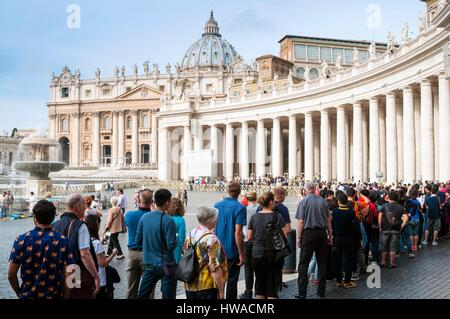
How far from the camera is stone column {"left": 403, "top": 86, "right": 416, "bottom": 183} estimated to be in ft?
102

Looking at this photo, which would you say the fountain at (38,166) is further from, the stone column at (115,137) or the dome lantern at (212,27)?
the dome lantern at (212,27)

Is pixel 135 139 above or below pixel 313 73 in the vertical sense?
below

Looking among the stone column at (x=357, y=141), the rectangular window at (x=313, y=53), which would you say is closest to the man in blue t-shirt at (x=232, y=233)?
the stone column at (x=357, y=141)

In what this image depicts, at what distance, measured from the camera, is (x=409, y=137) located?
31203 millimetres

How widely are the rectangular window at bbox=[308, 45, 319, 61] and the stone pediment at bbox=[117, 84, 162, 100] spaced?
35958 mm

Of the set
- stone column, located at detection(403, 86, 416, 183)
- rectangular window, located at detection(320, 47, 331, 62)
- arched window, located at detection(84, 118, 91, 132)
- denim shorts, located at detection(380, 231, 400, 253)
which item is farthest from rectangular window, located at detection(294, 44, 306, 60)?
denim shorts, located at detection(380, 231, 400, 253)

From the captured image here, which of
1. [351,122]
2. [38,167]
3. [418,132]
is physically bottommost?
[38,167]

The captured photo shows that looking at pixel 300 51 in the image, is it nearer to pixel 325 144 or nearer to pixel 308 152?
pixel 308 152

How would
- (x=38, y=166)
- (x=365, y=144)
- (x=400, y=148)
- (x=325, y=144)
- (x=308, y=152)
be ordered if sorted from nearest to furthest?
(x=38, y=166) → (x=400, y=148) → (x=365, y=144) → (x=325, y=144) → (x=308, y=152)

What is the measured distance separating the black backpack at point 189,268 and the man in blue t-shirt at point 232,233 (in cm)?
173

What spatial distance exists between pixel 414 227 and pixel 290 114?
35874 mm

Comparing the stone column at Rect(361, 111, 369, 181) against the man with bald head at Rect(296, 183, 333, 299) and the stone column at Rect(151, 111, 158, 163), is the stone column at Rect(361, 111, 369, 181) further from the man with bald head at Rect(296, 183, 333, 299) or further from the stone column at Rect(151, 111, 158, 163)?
the stone column at Rect(151, 111, 158, 163)

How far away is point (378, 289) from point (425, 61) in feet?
78.0

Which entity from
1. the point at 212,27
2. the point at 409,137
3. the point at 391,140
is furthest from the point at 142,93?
the point at 409,137
